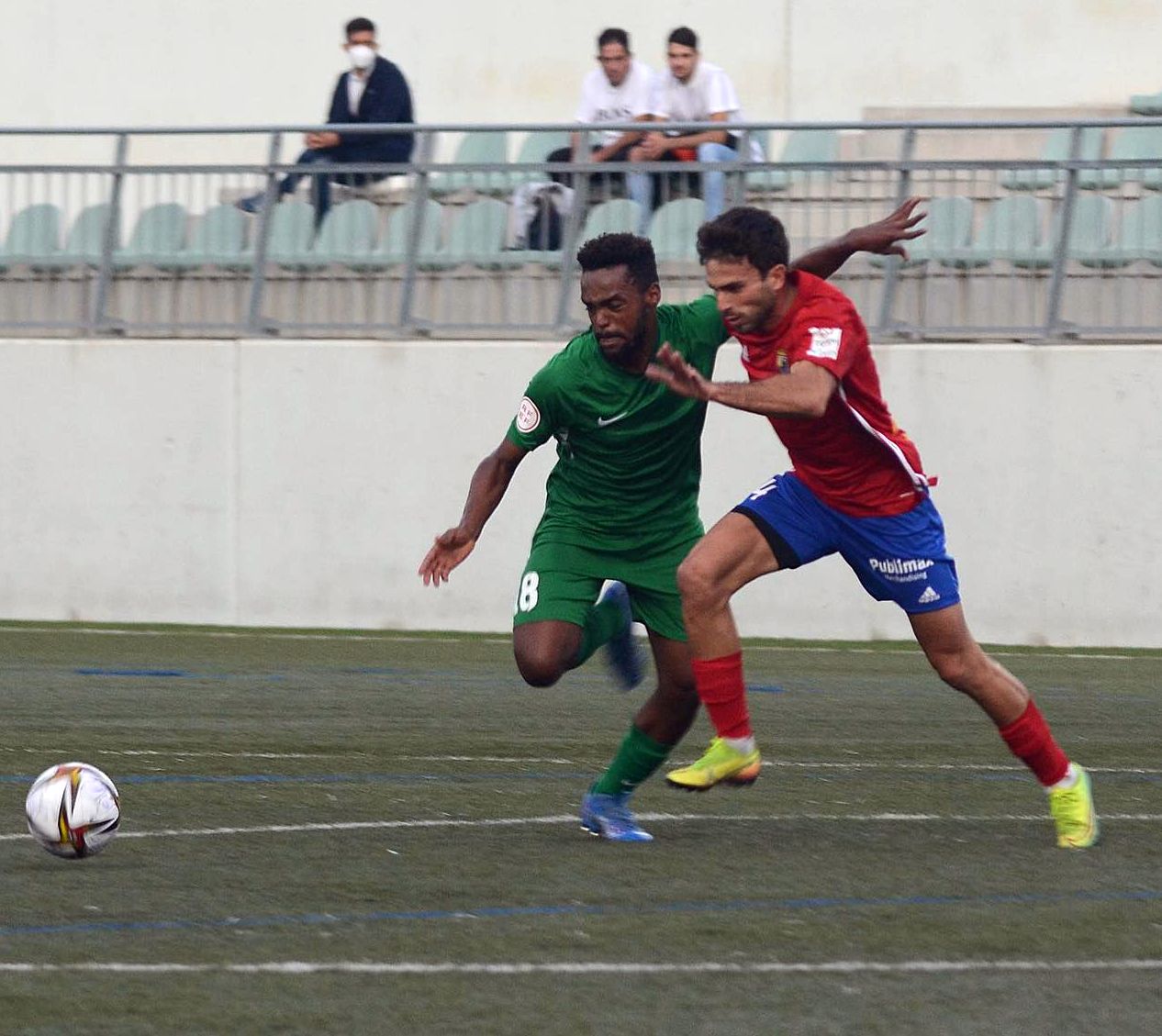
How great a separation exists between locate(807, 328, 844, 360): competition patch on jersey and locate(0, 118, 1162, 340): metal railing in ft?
25.8

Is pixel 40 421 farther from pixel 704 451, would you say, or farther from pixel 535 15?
pixel 535 15

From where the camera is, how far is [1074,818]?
6.96 meters

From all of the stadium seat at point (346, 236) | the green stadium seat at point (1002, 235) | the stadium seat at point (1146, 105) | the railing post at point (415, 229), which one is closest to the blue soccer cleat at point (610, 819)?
the green stadium seat at point (1002, 235)

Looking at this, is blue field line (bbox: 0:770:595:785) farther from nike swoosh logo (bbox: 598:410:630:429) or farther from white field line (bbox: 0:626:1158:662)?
white field line (bbox: 0:626:1158:662)

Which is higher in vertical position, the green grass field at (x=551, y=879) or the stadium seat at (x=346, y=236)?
the stadium seat at (x=346, y=236)

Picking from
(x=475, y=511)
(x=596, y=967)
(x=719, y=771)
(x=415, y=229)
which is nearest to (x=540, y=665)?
(x=475, y=511)

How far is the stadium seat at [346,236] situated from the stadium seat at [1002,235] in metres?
3.71

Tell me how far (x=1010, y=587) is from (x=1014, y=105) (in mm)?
7369

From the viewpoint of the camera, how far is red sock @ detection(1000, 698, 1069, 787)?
276 inches

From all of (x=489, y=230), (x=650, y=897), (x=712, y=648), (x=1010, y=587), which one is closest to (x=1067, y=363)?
(x=1010, y=587)

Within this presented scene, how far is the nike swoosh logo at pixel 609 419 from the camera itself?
729 centimetres

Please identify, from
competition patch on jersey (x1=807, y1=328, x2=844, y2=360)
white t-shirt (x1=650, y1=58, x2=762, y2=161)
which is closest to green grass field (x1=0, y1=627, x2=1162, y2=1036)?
competition patch on jersey (x1=807, y1=328, x2=844, y2=360)

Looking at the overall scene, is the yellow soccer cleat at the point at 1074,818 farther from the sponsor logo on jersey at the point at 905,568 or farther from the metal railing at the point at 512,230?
the metal railing at the point at 512,230

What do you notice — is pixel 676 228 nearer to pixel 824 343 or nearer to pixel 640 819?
pixel 640 819
